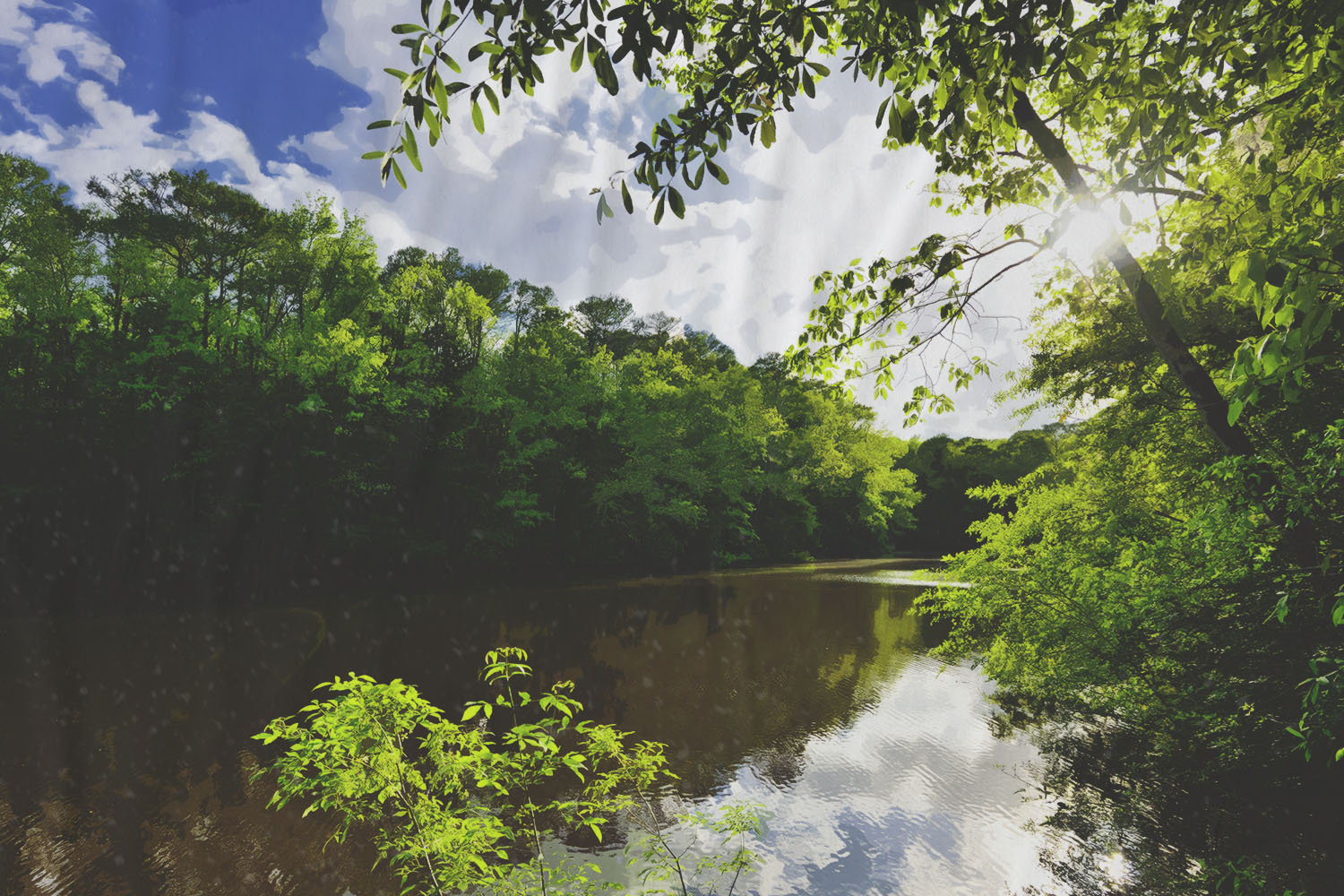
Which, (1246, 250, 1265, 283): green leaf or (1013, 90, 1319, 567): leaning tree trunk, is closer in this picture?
(1246, 250, 1265, 283): green leaf

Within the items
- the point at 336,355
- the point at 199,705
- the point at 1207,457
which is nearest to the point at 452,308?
the point at 336,355

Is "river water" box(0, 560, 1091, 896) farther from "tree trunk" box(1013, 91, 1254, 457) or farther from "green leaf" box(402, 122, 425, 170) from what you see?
"green leaf" box(402, 122, 425, 170)

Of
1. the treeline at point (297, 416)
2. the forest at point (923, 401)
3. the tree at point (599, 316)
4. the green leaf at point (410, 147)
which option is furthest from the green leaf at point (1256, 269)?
the tree at point (599, 316)

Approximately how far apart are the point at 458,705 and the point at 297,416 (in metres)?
14.1

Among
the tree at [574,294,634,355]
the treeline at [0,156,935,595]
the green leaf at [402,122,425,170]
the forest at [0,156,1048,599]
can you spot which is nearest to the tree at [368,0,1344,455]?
the green leaf at [402,122,425,170]

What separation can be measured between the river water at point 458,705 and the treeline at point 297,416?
134 inches

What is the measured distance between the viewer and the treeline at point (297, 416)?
16.6 metres

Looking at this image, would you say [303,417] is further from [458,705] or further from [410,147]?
[410,147]

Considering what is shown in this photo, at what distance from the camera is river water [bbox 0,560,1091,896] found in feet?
18.5

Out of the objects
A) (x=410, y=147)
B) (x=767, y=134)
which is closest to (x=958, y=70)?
(x=767, y=134)

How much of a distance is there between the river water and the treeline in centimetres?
341

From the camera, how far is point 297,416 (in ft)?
62.5

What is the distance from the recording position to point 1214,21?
7.32 feet

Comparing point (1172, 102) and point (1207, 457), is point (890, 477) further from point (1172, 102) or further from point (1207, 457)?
point (1172, 102)
